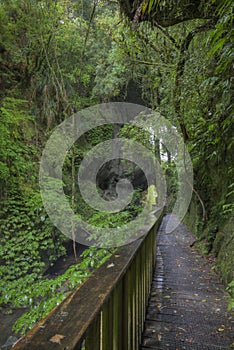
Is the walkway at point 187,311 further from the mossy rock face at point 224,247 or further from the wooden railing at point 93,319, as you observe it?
the wooden railing at point 93,319

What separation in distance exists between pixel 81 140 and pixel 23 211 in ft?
19.5

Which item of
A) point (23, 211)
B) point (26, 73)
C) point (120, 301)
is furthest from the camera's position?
point (26, 73)

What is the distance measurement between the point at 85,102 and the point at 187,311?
10.9 meters

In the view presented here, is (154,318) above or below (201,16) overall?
below

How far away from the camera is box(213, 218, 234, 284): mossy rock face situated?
3.66m

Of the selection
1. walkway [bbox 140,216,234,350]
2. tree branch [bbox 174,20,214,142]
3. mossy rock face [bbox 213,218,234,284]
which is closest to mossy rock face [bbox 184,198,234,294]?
mossy rock face [bbox 213,218,234,284]

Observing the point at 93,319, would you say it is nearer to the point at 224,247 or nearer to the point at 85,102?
the point at 224,247

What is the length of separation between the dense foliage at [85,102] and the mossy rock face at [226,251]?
23 mm

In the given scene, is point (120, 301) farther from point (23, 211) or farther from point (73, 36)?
point (73, 36)

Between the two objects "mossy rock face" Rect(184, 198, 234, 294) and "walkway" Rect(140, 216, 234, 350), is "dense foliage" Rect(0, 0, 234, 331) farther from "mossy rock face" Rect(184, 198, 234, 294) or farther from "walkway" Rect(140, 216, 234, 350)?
"walkway" Rect(140, 216, 234, 350)

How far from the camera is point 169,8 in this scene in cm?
336

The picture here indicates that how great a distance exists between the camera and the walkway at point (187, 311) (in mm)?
2262

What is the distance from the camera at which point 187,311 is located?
287cm

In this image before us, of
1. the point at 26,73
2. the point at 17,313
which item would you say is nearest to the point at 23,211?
the point at 17,313
